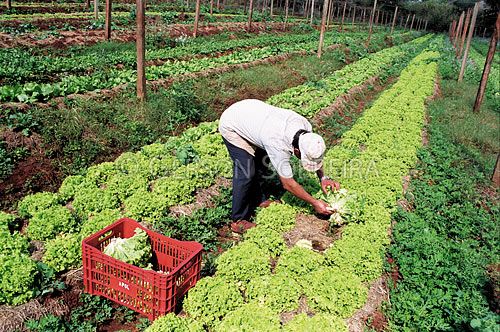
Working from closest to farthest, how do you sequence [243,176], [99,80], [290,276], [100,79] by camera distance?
[290,276] < [243,176] < [99,80] < [100,79]

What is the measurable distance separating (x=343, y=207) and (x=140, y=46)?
608 cm

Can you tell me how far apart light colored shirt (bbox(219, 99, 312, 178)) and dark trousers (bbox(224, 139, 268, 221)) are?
0.39 feet

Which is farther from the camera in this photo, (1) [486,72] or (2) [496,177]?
(1) [486,72]

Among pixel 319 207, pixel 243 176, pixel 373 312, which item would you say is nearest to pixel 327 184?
pixel 319 207

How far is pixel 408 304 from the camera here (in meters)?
4.60

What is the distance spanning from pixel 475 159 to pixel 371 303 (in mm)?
A: 6725

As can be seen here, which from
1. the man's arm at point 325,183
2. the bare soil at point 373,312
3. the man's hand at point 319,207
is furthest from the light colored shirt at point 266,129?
the bare soil at point 373,312

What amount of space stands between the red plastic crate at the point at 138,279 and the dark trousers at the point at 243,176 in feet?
4.64

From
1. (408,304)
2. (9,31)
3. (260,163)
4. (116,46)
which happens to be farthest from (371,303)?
(9,31)

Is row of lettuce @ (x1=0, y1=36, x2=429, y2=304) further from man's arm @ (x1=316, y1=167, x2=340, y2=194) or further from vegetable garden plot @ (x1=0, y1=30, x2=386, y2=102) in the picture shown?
vegetable garden plot @ (x1=0, y1=30, x2=386, y2=102)

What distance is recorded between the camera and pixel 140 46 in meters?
9.09

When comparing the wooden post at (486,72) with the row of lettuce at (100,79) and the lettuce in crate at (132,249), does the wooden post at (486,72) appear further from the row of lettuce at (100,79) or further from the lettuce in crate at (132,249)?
the lettuce in crate at (132,249)

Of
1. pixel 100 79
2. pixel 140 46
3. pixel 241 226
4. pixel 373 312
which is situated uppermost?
pixel 140 46

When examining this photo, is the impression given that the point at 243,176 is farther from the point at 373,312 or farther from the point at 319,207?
the point at 373,312
